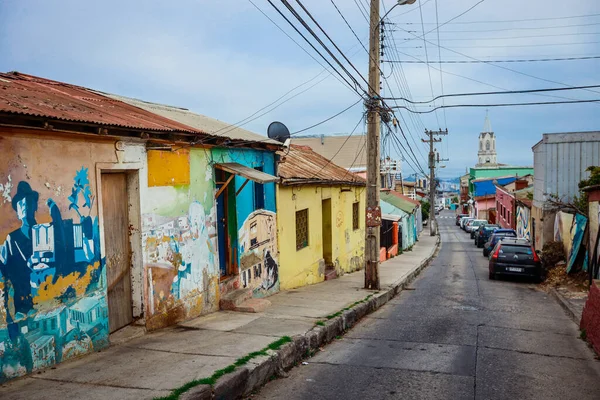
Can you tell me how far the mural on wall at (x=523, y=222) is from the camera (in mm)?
31281

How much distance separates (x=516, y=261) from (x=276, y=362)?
13729 millimetres

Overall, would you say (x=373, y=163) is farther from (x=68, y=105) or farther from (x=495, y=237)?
(x=495, y=237)

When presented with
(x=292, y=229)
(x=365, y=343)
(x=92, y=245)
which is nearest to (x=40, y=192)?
(x=92, y=245)

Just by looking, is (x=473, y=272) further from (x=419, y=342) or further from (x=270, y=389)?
(x=270, y=389)

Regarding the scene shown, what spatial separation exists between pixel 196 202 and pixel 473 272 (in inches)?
618

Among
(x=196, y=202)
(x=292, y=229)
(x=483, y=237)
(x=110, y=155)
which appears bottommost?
(x=483, y=237)

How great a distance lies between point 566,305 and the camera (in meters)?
12.8

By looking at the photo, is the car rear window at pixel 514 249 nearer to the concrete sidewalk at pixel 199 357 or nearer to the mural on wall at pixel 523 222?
the concrete sidewalk at pixel 199 357

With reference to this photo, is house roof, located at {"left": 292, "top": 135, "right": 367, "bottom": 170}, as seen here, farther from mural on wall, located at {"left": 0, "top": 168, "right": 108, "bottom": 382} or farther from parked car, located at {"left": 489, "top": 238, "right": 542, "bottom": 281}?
mural on wall, located at {"left": 0, "top": 168, "right": 108, "bottom": 382}

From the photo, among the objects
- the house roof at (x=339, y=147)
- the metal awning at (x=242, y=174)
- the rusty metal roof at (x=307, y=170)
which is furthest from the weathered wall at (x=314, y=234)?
the house roof at (x=339, y=147)

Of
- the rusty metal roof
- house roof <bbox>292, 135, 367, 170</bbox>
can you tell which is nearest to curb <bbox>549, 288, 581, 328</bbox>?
the rusty metal roof

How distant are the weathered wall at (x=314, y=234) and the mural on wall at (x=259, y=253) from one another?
0.48 meters

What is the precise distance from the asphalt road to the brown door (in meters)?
2.56

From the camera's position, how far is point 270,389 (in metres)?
6.21
